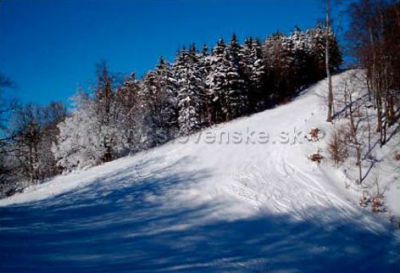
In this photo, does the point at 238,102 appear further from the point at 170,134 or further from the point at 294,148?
the point at 294,148

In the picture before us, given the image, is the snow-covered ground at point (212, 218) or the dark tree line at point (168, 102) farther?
the dark tree line at point (168, 102)

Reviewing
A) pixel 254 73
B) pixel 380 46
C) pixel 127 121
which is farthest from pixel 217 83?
pixel 380 46

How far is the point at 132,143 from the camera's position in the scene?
36.8m

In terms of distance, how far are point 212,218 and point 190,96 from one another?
29852mm

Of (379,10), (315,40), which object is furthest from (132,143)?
(315,40)

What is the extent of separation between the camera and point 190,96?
141ft

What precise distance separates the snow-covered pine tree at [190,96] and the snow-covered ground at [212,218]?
1823 cm

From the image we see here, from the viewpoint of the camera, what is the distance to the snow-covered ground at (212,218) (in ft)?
34.4

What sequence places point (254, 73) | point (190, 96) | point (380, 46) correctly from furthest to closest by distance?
point (254, 73), point (190, 96), point (380, 46)

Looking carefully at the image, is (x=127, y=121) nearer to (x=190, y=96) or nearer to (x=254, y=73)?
(x=190, y=96)

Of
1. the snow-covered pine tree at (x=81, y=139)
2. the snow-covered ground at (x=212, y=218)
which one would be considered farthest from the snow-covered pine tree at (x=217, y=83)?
the snow-covered ground at (x=212, y=218)

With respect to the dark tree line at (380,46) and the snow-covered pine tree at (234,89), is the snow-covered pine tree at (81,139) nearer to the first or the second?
the snow-covered pine tree at (234,89)

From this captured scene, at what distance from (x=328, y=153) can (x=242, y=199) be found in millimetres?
6618

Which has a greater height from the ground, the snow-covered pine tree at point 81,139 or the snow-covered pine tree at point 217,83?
the snow-covered pine tree at point 217,83
